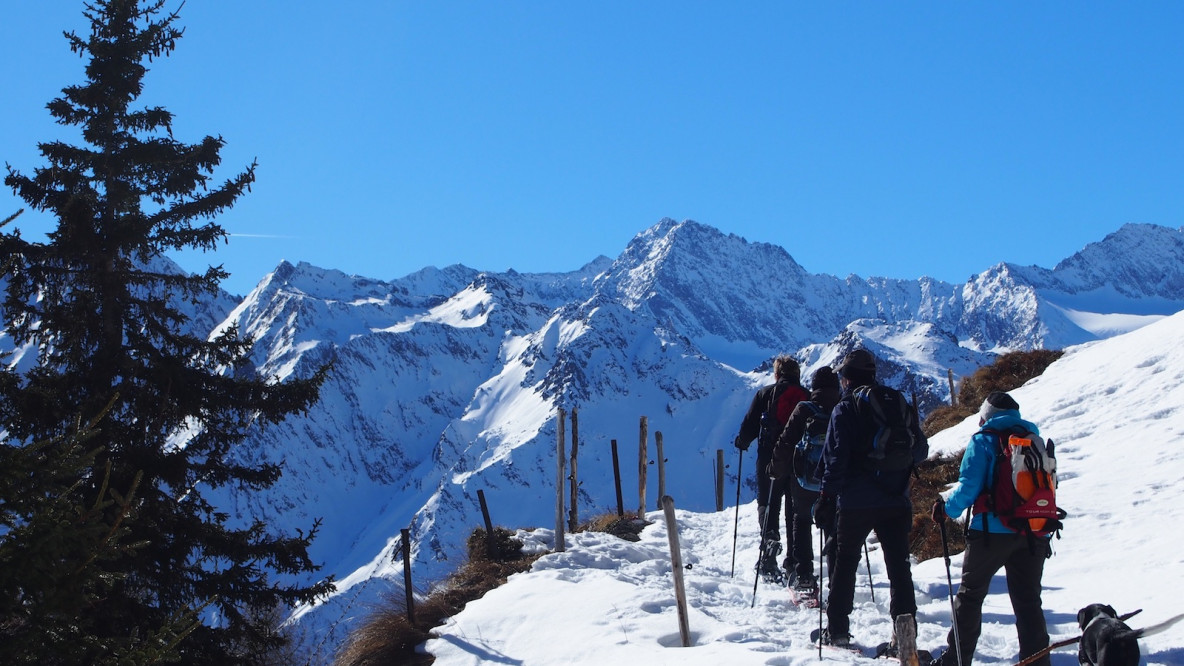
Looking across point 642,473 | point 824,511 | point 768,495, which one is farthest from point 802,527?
point 642,473

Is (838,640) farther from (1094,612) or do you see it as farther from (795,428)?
(1094,612)

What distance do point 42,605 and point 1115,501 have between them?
10.4 meters

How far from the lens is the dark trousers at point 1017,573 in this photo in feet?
19.1

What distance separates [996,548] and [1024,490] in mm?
440

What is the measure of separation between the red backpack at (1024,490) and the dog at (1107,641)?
1081mm

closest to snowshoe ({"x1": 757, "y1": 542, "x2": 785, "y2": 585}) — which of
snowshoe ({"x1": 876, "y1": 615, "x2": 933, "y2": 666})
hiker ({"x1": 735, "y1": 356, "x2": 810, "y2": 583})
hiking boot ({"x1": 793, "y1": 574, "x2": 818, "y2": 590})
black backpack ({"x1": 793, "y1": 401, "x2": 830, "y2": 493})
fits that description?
hiker ({"x1": 735, "y1": 356, "x2": 810, "y2": 583})

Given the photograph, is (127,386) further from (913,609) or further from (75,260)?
(913,609)

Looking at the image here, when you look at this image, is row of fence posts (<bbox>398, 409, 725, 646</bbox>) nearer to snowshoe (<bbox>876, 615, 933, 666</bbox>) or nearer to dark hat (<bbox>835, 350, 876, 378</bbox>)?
dark hat (<bbox>835, 350, 876, 378</bbox>)

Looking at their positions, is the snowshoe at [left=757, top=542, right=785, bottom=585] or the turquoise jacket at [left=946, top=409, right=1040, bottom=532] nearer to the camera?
the turquoise jacket at [left=946, top=409, right=1040, bottom=532]

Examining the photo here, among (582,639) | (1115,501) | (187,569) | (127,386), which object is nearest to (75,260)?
(127,386)

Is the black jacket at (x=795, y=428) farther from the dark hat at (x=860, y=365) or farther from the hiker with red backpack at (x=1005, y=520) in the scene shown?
the hiker with red backpack at (x=1005, y=520)

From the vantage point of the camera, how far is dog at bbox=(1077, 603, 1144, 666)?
4270 millimetres

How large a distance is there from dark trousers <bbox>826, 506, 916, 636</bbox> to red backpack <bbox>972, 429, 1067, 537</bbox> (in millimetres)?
1059

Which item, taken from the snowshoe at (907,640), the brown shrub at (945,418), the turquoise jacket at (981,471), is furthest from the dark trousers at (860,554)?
the brown shrub at (945,418)
